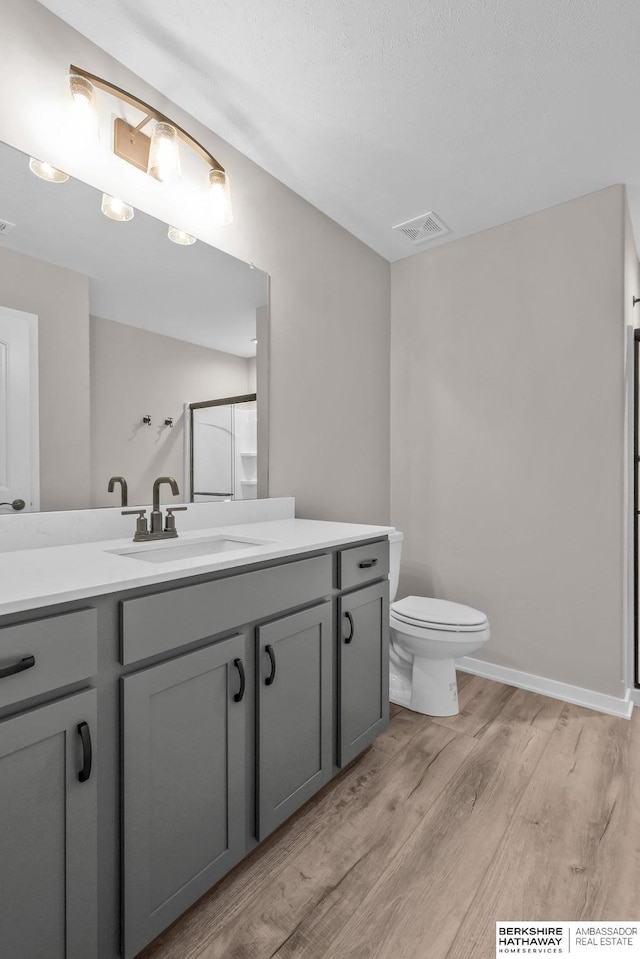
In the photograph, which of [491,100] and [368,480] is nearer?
[491,100]

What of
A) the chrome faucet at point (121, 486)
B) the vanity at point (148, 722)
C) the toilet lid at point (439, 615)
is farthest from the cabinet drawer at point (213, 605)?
the toilet lid at point (439, 615)

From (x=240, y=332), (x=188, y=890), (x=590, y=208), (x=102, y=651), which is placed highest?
(x=590, y=208)

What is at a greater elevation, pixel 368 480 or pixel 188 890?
pixel 368 480

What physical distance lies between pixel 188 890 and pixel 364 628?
888mm

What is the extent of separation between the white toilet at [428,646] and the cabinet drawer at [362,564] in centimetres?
23

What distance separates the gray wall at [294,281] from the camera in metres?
1.42

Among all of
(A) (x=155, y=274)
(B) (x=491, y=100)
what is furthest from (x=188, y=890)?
(B) (x=491, y=100)

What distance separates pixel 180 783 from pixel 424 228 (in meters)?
2.71

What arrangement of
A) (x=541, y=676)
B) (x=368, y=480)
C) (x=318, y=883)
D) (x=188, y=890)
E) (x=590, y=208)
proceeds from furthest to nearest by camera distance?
(x=368, y=480)
(x=541, y=676)
(x=590, y=208)
(x=318, y=883)
(x=188, y=890)

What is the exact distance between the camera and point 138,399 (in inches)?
66.8

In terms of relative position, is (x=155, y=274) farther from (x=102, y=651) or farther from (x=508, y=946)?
(x=508, y=946)

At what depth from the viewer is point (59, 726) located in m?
0.89

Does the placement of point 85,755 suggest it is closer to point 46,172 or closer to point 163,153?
point 46,172

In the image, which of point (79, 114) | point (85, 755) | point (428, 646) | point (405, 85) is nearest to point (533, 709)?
point (428, 646)
